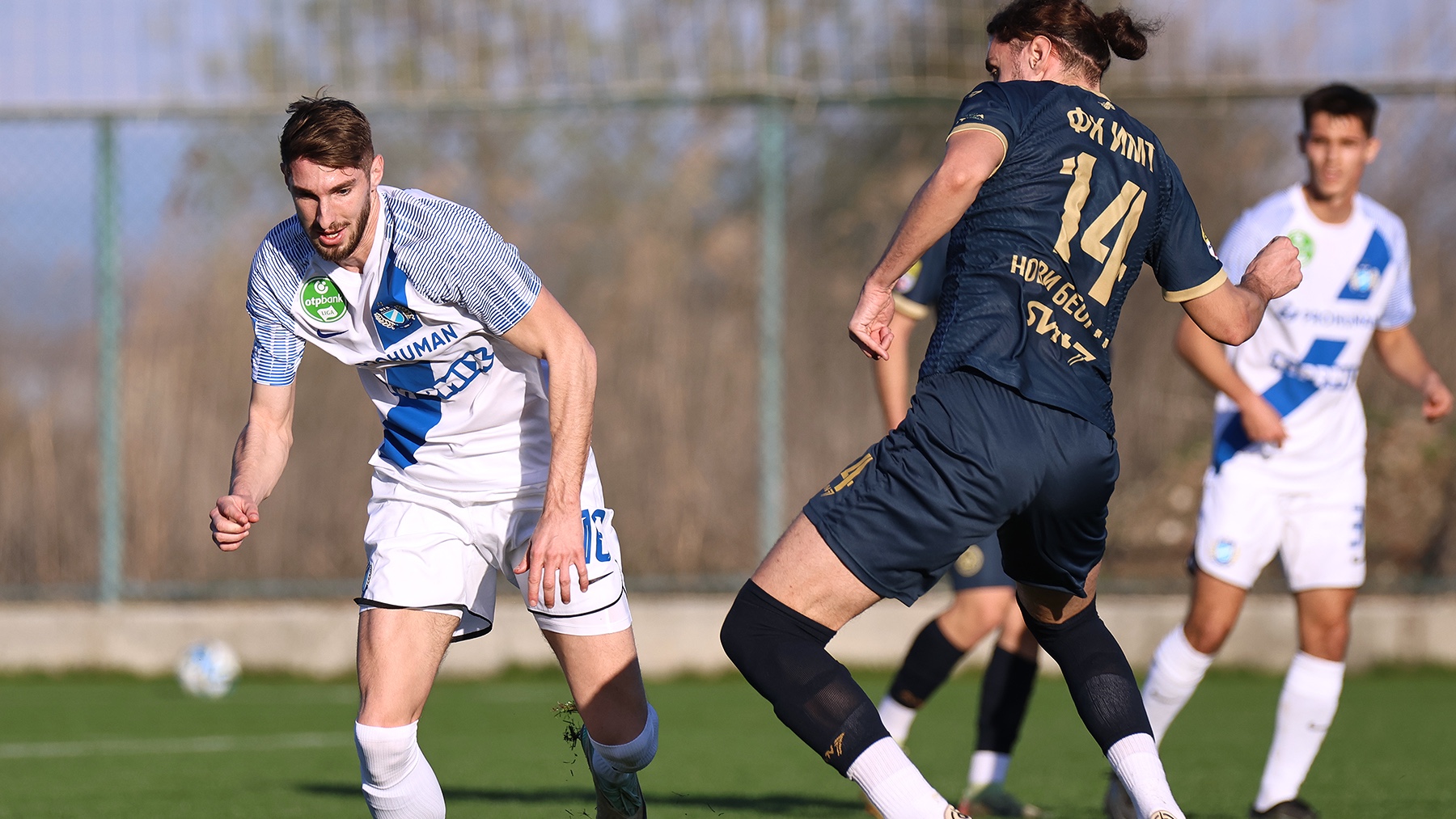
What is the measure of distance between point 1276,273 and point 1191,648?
1.98m

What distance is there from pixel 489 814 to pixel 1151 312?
6.01 m

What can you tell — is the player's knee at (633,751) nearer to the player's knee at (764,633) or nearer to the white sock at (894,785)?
the player's knee at (764,633)

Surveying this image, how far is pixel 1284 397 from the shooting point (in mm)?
5785

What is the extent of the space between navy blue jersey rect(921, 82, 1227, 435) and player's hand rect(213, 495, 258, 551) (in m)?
1.65

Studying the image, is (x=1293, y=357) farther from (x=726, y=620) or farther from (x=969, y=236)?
(x=726, y=620)

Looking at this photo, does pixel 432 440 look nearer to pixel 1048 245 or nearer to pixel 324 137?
pixel 324 137

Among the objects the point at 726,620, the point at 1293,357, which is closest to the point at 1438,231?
the point at 1293,357

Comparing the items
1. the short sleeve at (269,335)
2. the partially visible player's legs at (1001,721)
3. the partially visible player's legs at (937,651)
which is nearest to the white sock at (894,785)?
the short sleeve at (269,335)

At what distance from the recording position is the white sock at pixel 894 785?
3.30 metres

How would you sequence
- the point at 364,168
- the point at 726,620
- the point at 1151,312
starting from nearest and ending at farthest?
the point at 726,620, the point at 364,168, the point at 1151,312

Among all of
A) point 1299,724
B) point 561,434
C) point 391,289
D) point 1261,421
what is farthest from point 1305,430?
point 391,289

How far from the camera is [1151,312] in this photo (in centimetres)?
1015

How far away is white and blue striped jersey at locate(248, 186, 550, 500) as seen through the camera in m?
4.16

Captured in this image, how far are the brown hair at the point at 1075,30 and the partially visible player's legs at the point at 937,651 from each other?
267 centimetres
